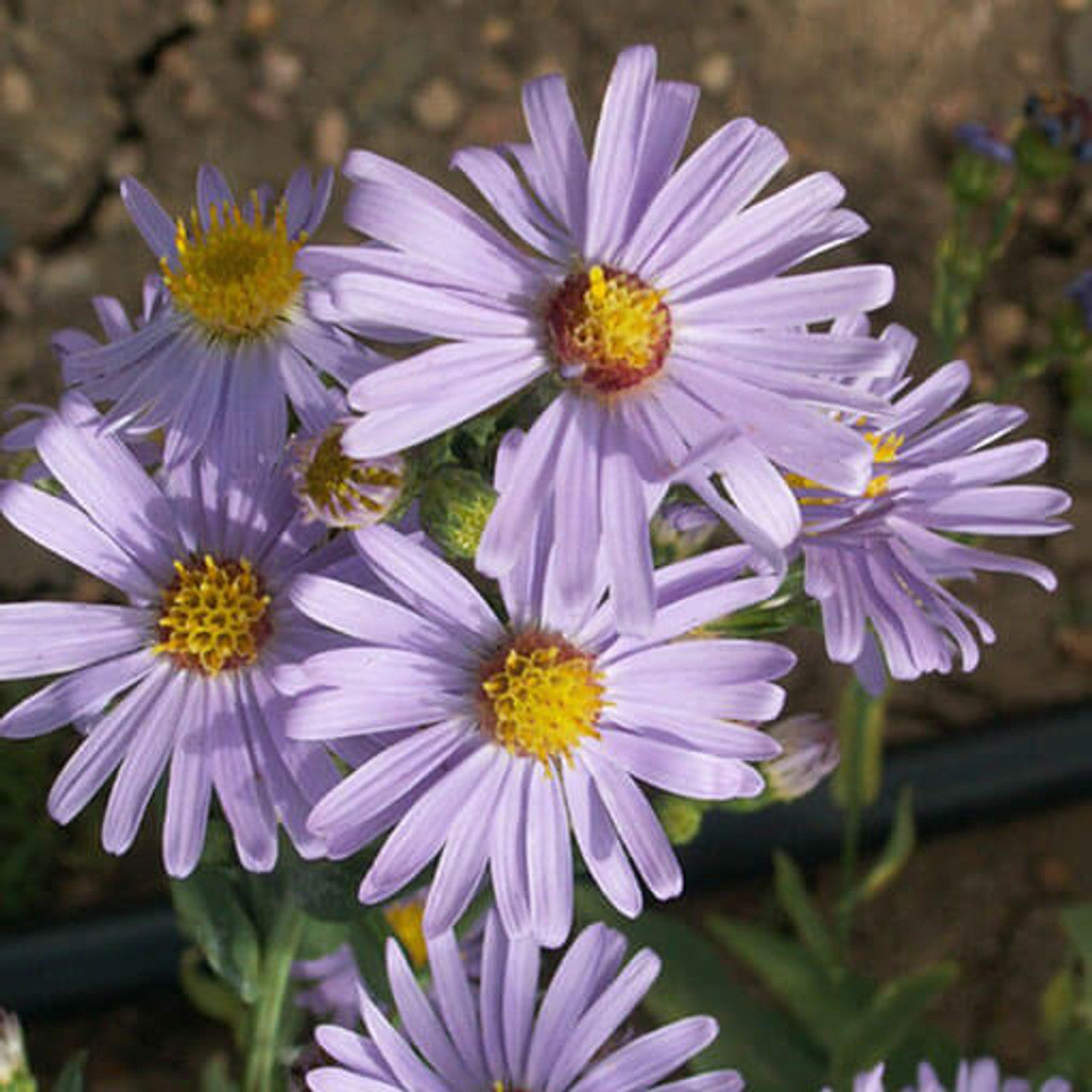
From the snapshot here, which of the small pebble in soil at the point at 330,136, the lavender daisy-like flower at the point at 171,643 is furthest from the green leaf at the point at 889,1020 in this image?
the small pebble in soil at the point at 330,136

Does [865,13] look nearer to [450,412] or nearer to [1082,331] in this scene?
[1082,331]

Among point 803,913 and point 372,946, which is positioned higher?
point 803,913

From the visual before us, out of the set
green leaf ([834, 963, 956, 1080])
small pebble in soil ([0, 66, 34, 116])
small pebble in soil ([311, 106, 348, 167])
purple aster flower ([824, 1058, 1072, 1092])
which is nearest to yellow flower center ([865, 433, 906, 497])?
purple aster flower ([824, 1058, 1072, 1092])

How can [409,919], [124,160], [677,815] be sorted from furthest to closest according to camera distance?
[124,160] → [409,919] → [677,815]

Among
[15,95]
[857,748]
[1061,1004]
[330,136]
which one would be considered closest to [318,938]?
[857,748]

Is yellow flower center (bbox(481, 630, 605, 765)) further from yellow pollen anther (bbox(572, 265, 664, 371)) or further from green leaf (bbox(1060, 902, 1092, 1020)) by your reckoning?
green leaf (bbox(1060, 902, 1092, 1020))

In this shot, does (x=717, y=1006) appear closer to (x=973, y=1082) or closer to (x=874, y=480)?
(x=973, y=1082)

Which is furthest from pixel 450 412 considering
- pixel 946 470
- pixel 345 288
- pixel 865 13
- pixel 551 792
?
pixel 865 13
